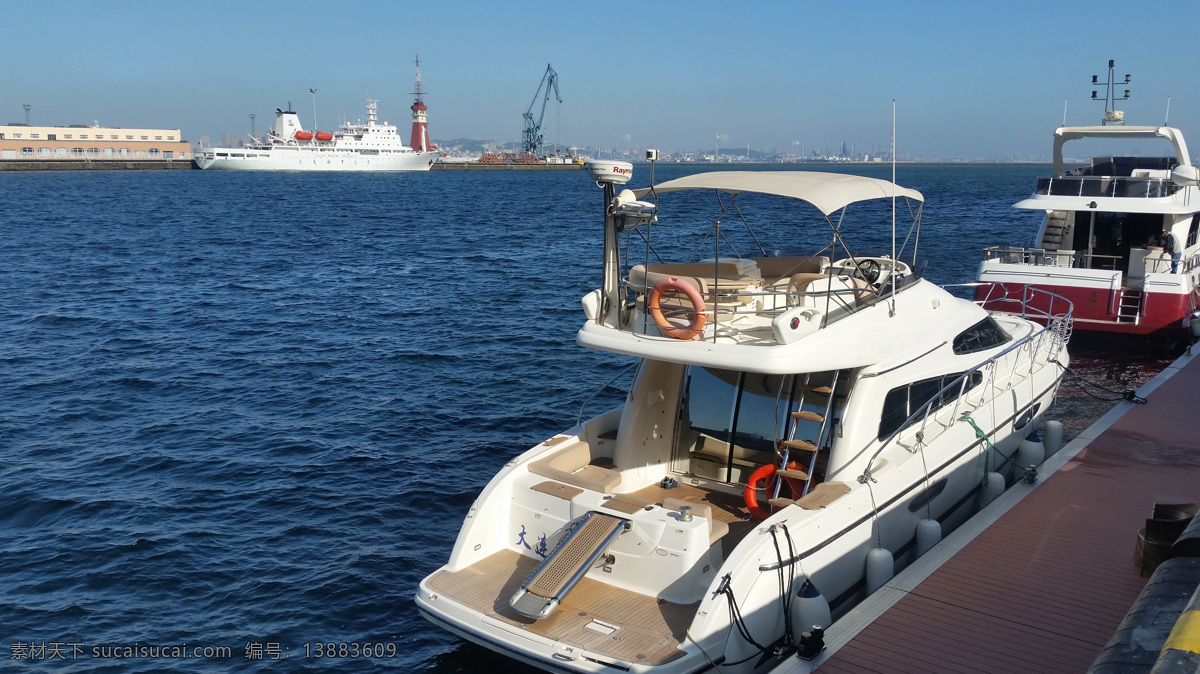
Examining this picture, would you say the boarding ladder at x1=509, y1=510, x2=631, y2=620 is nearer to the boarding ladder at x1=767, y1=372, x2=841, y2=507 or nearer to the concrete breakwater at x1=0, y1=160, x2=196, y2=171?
the boarding ladder at x1=767, y1=372, x2=841, y2=507

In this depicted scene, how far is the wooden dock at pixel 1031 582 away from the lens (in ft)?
22.5

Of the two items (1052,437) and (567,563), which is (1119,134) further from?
(567,563)

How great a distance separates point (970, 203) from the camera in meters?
71.3

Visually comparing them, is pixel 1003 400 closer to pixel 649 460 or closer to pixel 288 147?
pixel 649 460

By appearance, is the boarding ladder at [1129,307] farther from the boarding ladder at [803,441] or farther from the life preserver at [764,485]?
the life preserver at [764,485]

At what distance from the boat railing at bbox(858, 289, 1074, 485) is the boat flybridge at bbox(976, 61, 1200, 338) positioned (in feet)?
13.0

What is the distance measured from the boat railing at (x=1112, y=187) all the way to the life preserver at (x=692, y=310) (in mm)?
15735

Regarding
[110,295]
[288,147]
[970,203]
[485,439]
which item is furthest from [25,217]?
[288,147]

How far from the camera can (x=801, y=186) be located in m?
8.69

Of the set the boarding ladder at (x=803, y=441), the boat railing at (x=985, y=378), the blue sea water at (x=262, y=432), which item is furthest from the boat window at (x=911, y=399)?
the blue sea water at (x=262, y=432)

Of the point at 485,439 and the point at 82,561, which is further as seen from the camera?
the point at 485,439

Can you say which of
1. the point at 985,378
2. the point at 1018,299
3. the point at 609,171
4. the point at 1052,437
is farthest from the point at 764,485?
the point at 1018,299

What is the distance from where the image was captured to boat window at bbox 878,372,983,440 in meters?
8.84

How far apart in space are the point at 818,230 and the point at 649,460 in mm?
40671
